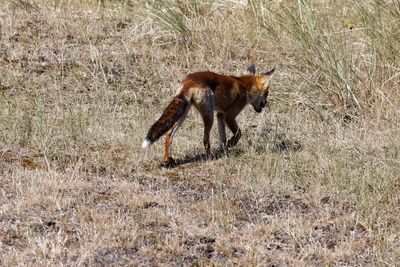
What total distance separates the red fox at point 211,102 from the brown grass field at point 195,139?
27cm

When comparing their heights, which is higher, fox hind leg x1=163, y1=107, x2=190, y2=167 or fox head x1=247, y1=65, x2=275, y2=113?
fox head x1=247, y1=65, x2=275, y2=113

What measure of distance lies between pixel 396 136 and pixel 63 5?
5.61 metres

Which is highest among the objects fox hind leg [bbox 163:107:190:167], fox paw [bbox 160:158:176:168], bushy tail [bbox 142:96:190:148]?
bushy tail [bbox 142:96:190:148]

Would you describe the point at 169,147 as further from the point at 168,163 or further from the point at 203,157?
the point at 203,157

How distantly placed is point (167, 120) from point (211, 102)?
0.63 meters

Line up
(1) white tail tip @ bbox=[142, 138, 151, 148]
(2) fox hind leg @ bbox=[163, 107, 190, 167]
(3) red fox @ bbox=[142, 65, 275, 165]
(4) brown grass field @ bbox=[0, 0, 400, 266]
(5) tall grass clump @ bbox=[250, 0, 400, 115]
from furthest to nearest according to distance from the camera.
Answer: (5) tall grass clump @ bbox=[250, 0, 400, 115] < (2) fox hind leg @ bbox=[163, 107, 190, 167] < (3) red fox @ bbox=[142, 65, 275, 165] < (1) white tail tip @ bbox=[142, 138, 151, 148] < (4) brown grass field @ bbox=[0, 0, 400, 266]

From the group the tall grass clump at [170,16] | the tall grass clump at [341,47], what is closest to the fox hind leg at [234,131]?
the tall grass clump at [341,47]

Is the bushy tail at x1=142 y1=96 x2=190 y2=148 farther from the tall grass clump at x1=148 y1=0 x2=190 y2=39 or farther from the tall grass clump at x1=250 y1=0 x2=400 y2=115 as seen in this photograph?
the tall grass clump at x1=148 y1=0 x2=190 y2=39

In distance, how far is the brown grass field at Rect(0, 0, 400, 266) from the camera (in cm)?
A: 643

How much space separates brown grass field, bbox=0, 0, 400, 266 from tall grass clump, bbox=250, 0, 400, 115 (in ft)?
0.08

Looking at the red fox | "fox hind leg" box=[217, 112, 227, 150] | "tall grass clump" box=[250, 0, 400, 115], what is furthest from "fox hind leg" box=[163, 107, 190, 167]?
"tall grass clump" box=[250, 0, 400, 115]

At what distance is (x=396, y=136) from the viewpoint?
929cm

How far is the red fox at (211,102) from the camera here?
8.38m

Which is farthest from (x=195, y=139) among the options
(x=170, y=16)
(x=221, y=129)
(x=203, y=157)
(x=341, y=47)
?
(x=170, y=16)
